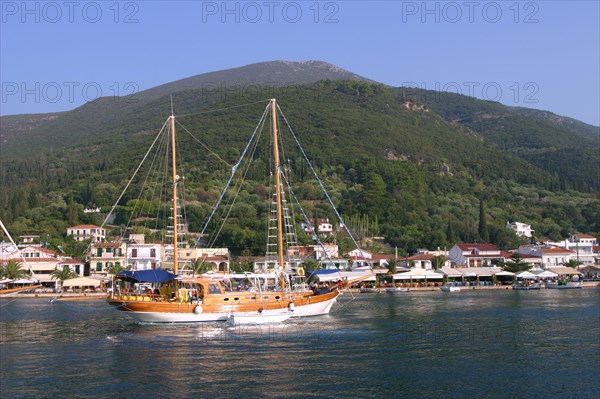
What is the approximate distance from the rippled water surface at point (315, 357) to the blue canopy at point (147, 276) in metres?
3.25

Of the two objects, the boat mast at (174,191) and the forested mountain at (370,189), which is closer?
the boat mast at (174,191)

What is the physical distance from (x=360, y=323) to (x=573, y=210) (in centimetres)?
12098

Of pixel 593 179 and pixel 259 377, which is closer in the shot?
pixel 259 377

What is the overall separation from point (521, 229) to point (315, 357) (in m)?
115

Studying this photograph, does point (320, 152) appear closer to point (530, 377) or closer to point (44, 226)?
point (44, 226)

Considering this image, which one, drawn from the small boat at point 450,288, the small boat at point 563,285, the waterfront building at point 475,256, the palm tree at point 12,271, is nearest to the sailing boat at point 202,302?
the palm tree at point 12,271

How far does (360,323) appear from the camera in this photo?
4528 cm

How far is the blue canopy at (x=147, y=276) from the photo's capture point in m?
46.3

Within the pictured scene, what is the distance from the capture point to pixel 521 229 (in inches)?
5433

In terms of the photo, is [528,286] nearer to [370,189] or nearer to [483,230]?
[483,230]

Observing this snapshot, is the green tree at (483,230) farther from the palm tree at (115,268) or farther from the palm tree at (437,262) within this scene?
the palm tree at (115,268)

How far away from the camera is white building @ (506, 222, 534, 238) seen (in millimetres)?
136625

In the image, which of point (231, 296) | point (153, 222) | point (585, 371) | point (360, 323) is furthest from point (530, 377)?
point (153, 222)

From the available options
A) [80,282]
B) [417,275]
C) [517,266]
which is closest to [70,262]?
[80,282]
